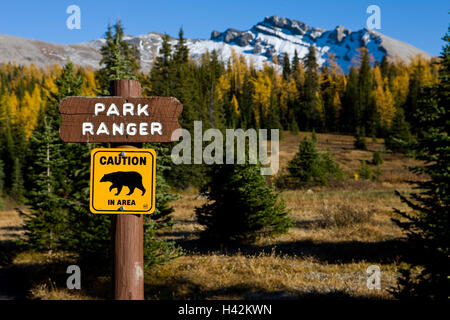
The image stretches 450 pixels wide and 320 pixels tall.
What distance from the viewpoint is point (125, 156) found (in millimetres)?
3266

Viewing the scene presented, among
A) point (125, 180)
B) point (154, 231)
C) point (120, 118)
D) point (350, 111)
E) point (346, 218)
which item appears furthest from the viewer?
point (350, 111)

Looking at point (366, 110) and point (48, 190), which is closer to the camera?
point (48, 190)

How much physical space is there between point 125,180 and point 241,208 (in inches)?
422

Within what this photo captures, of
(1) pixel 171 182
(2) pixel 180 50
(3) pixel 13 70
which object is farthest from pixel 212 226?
(3) pixel 13 70

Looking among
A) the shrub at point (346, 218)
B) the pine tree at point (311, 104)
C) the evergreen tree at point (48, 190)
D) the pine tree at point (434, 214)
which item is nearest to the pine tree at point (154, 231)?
the pine tree at point (434, 214)

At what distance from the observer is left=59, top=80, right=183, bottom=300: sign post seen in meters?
3.23

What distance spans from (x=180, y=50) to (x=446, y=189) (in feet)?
204

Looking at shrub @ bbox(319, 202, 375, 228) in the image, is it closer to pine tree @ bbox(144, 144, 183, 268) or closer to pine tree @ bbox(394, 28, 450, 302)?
pine tree @ bbox(144, 144, 183, 268)

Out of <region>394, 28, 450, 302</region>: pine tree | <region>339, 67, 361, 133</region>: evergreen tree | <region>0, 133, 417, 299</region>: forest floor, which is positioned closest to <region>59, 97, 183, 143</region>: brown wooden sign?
<region>394, 28, 450, 302</region>: pine tree

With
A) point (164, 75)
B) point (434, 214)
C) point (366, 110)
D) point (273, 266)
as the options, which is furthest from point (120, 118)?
point (366, 110)

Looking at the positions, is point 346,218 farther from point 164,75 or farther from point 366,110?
point 366,110

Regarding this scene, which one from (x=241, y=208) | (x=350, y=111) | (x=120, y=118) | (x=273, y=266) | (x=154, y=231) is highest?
(x=350, y=111)

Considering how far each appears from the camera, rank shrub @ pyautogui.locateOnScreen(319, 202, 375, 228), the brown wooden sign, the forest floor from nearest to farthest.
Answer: the brown wooden sign
the forest floor
shrub @ pyautogui.locateOnScreen(319, 202, 375, 228)

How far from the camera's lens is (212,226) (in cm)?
1428
